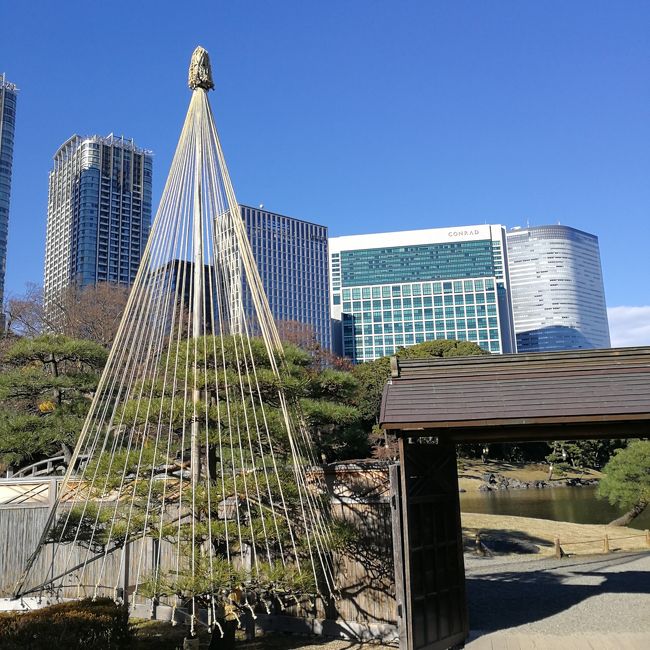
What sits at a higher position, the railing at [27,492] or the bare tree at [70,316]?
the bare tree at [70,316]

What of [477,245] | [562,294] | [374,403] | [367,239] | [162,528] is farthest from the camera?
[562,294]

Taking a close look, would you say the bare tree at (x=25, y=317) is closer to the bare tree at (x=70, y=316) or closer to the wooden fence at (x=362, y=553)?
the bare tree at (x=70, y=316)

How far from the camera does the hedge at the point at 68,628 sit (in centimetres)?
519

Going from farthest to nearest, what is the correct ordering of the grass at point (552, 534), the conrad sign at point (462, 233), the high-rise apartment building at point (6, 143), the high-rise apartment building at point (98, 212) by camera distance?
1. the conrad sign at point (462, 233)
2. the high-rise apartment building at point (6, 143)
3. the high-rise apartment building at point (98, 212)
4. the grass at point (552, 534)

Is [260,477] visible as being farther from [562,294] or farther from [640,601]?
[562,294]

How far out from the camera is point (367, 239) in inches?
4114

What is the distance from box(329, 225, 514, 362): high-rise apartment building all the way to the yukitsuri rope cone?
8514cm

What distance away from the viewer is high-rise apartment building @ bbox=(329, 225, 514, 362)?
302ft

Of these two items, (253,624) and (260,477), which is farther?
(253,624)

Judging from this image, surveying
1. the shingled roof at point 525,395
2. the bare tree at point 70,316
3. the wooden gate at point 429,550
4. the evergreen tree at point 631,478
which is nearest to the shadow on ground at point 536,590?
the wooden gate at point 429,550

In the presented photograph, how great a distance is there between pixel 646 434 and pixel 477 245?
93.0 metres

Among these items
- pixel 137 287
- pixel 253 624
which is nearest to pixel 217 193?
pixel 137 287

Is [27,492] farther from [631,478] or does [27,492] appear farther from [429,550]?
[631,478]

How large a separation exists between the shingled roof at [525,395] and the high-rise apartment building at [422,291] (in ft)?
277
